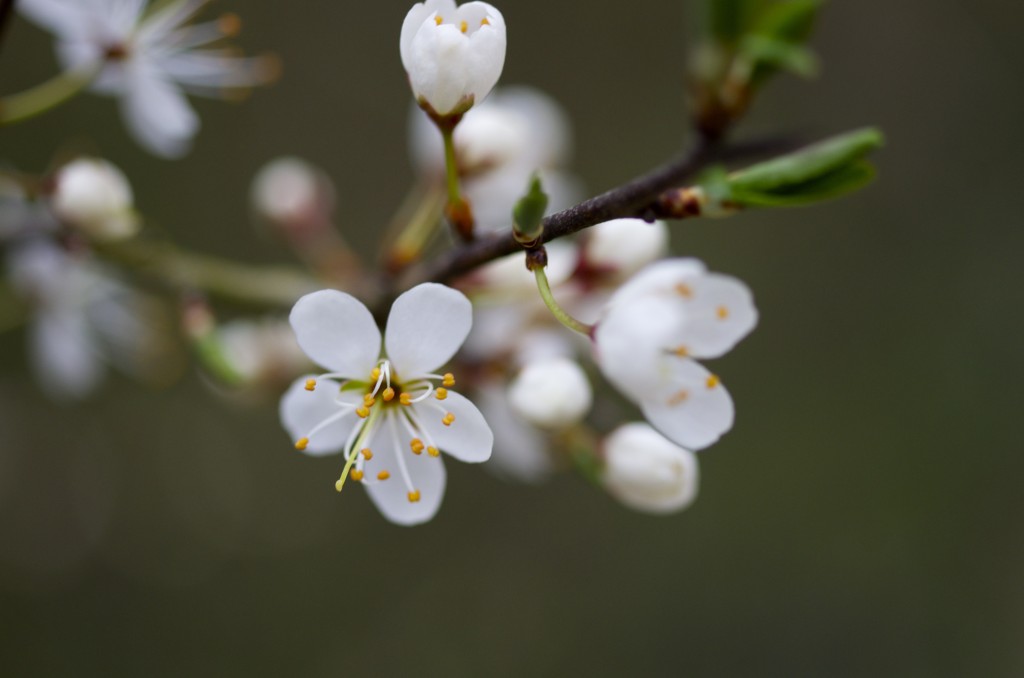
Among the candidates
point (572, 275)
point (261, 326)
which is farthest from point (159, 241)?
point (572, 275)

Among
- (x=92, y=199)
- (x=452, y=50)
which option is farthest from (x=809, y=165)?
(x=92, y=199)

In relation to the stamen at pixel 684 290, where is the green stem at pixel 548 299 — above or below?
below

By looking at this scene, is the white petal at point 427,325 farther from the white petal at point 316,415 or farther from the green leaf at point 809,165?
the green leaf at point 809,165

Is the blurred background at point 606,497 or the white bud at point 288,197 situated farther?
the blurred background at point 606,497

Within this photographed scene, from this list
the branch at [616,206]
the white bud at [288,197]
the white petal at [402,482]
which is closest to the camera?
the branch at [616,206]

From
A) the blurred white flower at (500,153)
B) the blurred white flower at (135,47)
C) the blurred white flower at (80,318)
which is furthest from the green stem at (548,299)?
the blurred white flower at (80,318)

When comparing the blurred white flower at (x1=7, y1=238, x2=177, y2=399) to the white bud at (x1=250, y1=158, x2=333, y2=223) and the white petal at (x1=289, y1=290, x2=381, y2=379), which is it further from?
the white petal at (x1=289, y1=290, x2=381, y2=379)

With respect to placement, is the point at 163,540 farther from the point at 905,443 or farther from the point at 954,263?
the point at 954,263
